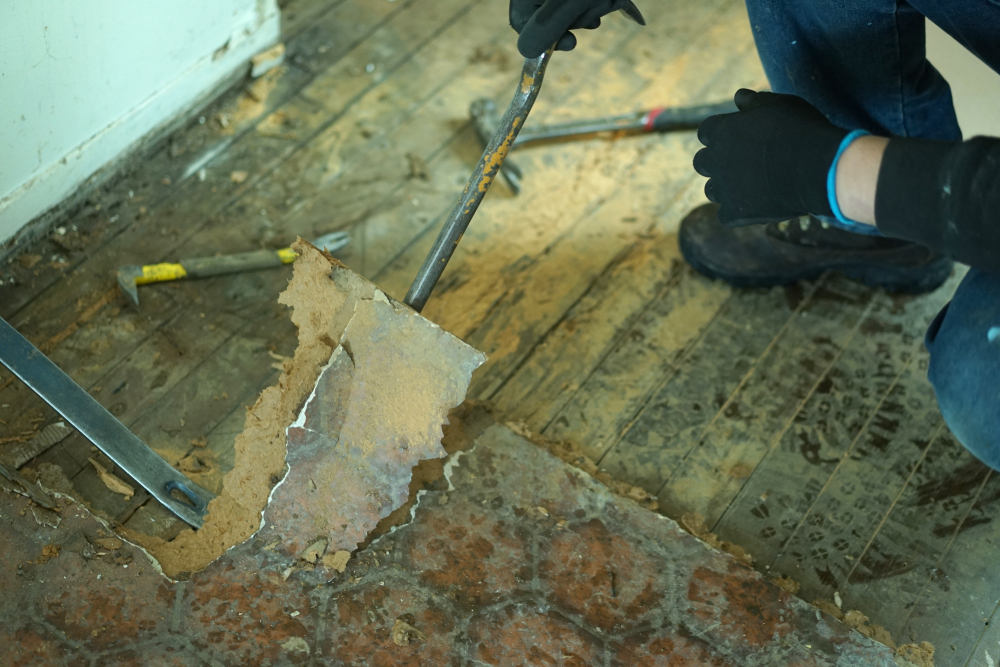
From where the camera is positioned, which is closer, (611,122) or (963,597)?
(963,597)

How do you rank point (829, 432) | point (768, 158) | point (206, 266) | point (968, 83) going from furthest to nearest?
point (968, 83), point (206, 266), point (829, 432), point (768, 158)

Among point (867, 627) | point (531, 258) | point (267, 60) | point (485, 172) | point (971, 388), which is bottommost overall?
point (867, 627)

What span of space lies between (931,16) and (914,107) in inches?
12.9

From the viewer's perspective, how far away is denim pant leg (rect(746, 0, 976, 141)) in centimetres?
160

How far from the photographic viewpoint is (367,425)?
57.6 inches

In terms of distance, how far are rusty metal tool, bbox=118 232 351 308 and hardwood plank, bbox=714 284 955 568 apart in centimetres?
110

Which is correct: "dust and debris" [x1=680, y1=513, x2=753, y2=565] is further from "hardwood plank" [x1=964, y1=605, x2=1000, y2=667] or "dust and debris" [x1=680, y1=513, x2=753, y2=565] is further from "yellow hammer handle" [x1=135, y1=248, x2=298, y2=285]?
"yellow hammer handle" [x1=135, y1=248, x2=298, y2=285]

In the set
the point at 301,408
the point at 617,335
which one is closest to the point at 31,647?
the point at 301,408

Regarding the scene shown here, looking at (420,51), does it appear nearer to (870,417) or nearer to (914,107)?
(914,107)

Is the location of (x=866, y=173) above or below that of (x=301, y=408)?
above

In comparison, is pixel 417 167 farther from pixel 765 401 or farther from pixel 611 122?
pixel 765 401

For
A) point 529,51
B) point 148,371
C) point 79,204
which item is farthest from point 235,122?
point 529,51

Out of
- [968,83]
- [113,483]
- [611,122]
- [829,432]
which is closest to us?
[113,483]

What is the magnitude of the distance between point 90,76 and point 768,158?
155 cm
